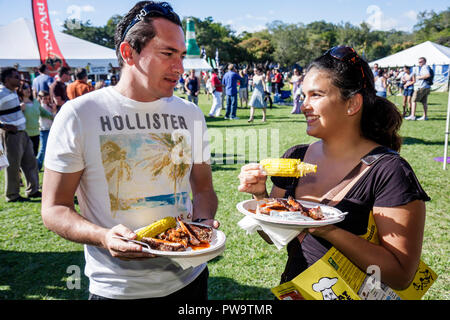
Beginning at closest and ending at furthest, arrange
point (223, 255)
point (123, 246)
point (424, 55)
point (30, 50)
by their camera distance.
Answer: point (123, 246) → point (223, 255) → point (30, 50) → point (424, 55)

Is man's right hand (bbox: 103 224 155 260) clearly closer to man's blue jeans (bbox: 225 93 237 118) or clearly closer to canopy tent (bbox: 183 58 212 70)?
man's blue jeans (bbox: 225 93 237 118)

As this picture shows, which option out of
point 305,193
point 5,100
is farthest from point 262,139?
point 305,193

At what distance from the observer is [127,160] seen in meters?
1.80

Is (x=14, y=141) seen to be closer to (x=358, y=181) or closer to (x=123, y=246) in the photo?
(x=123, y=246)

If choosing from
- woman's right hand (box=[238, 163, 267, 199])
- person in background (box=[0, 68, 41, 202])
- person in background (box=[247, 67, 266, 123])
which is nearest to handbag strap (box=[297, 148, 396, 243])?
woman's right hand (box=[238, 163, 267, 199])

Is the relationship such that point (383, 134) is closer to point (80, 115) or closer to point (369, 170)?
point (369, 170)

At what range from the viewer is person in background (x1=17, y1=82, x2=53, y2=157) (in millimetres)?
7132

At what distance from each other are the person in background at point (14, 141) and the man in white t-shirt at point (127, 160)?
5.30 m

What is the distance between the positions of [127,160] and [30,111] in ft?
21.7

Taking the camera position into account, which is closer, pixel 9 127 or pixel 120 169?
pixel 120 169
